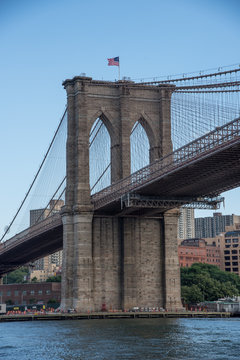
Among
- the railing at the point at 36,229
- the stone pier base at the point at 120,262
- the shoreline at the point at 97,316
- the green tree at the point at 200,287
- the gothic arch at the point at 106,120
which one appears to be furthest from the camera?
the green tree at the point at 200,287

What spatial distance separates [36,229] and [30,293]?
141ft

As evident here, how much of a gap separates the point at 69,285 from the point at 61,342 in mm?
26977

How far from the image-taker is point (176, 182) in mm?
58969

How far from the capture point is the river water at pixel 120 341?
119 ft

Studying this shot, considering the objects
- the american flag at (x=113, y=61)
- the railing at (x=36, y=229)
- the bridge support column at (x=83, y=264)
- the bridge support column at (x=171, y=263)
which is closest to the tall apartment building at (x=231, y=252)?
the railing at (x=36, y=229)

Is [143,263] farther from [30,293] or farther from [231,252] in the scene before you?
[231,252]

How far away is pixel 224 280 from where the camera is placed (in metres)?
127

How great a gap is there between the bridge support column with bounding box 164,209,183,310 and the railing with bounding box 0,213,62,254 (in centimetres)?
1102

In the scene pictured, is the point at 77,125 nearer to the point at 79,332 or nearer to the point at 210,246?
the point at 79,332

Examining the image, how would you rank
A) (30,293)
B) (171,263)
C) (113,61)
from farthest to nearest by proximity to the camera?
(30,293)
(113,61)
(171,263)

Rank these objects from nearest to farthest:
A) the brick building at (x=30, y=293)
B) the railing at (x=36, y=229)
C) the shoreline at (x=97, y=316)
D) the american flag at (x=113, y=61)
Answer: the shoreline at (x=97, y=316) < the american flag at (x=113, y=61) < the railing at (x=36, y=229) < the brick building at (x=30, y=293)

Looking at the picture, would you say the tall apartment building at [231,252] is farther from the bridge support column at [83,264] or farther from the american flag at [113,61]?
the american flag at [113,61]

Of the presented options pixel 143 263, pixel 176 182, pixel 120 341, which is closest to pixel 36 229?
pixel 143 263

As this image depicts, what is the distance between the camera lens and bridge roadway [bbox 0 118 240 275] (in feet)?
162
